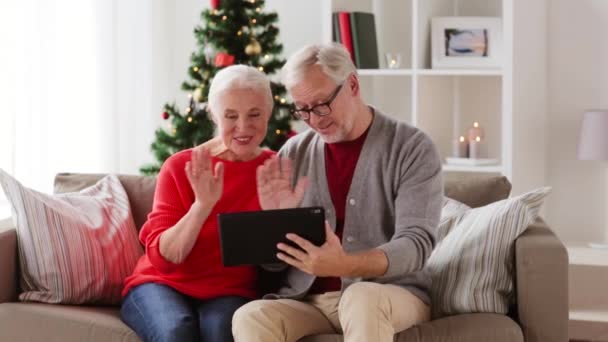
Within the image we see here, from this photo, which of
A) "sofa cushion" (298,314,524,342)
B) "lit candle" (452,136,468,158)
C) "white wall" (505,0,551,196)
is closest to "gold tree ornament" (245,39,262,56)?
"lit candle" (452,136,468,158)

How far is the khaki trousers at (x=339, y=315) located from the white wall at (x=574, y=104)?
6.83 feet

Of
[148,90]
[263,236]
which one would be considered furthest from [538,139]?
[263,236]

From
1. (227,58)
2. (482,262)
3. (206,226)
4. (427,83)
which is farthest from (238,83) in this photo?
(427,83)

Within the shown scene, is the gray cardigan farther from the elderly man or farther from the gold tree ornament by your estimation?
the gold tree ornament

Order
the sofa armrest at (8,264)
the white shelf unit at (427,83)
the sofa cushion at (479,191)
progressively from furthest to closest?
1. the white shelf unit at (427,83)
2. the sofa cushion at (479,191)
3. the sofa armrest at (8,264)

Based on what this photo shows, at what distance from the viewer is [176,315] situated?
2.62 meters

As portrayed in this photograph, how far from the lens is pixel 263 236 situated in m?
2.49

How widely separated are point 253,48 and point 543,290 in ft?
6.93

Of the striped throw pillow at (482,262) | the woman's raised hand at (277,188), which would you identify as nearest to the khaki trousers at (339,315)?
the striped throw pillow at (482,262)

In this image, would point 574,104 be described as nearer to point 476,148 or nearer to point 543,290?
point 476,148

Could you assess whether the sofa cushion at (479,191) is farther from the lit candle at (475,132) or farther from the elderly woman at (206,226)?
the lit candle at (475,132)

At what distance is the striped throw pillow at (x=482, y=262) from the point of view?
2764 millimetres

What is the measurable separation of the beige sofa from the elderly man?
0.38ft

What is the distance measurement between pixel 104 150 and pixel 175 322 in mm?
2400
